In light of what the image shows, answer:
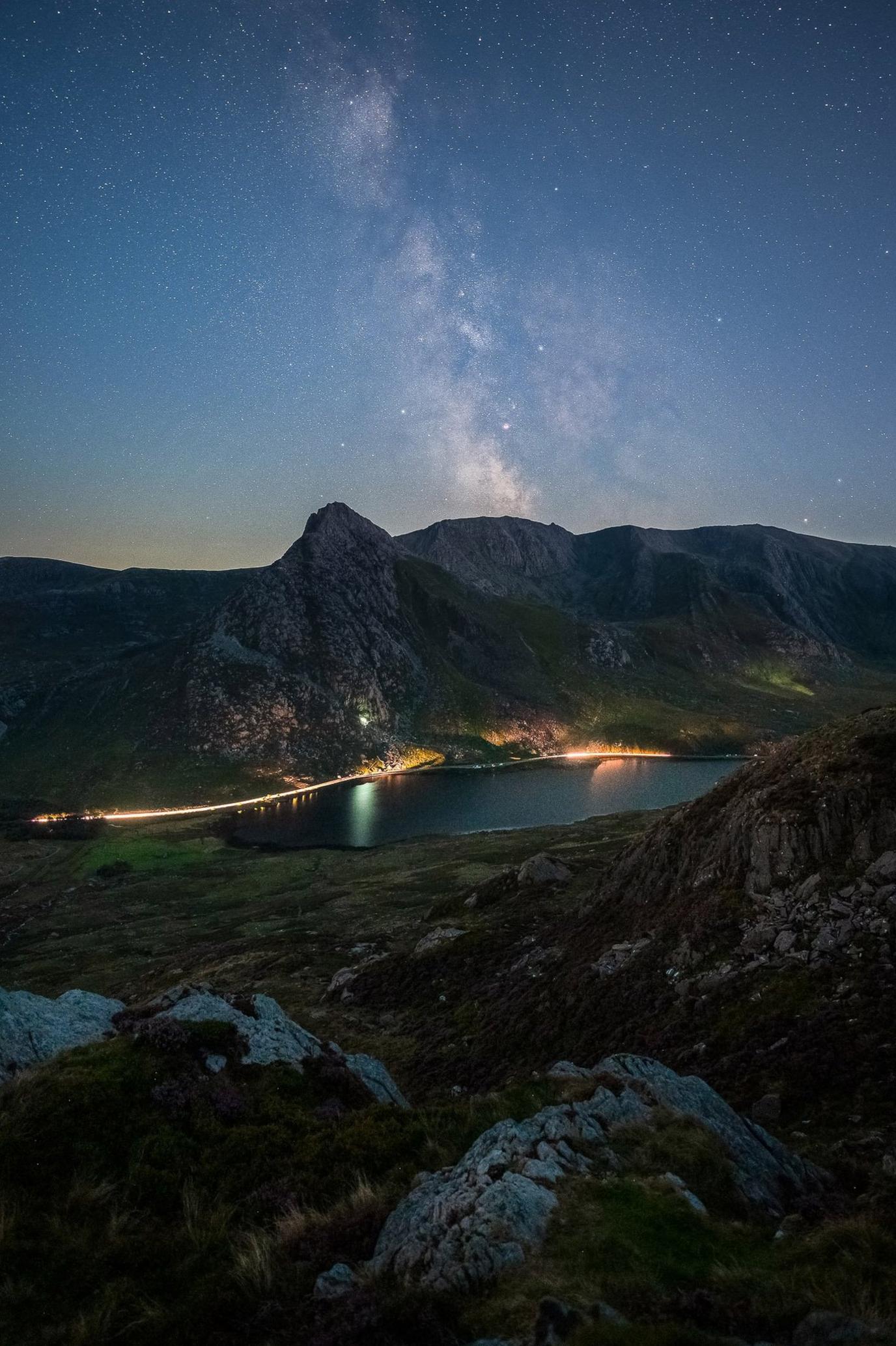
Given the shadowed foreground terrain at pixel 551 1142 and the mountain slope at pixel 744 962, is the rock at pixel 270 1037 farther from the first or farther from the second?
the mountain slope at pixel 744 962

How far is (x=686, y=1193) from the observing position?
12070 millimetres

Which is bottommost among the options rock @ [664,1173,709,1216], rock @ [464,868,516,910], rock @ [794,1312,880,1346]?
rock @ [464,868,516,910]

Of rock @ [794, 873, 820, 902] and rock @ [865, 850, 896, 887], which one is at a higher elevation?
rock @ [865, 850, 896, 887]

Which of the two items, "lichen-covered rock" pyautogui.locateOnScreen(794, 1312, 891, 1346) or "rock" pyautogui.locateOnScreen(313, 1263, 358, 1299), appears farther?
"rock" pyautogui.locateOnScreen(313, 1263, 358, 1299)

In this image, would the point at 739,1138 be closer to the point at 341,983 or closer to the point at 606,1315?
the point at 606,1315

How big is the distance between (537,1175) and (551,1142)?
1.48 meters

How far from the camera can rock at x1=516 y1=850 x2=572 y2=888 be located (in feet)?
207

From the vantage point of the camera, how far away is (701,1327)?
8.41 meters

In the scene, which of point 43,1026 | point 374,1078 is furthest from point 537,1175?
point 43,1026

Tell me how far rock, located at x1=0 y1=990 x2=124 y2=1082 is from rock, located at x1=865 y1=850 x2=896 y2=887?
28.4 meters

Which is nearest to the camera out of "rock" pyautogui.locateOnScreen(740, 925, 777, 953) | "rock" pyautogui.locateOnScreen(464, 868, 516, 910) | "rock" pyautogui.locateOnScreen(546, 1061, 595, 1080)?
"rock" pyautogui.locateOnScreen(546, 1061, 595, 1080)

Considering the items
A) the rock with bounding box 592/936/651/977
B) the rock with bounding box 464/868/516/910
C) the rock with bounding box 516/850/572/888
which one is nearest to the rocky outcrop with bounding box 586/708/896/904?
the rock with bounding box 592/936/651/977

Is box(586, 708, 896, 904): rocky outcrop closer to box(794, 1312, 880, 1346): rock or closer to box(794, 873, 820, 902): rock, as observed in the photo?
box(794, 873, 820, 902): rock

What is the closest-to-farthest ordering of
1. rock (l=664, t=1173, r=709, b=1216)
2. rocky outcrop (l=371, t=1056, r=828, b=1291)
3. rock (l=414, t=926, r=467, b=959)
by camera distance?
rocky outcrop (l=371, t=1056, r=828, b=1291)
rock (l=664, t=1173, r=709, b=1216)
rock (l=414, t=926, r=467, b=959)
